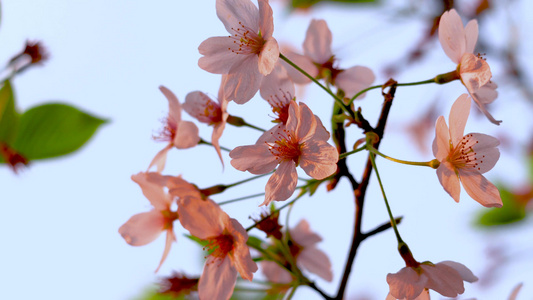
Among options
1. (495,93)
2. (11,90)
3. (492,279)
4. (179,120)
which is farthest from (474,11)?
(11,90)

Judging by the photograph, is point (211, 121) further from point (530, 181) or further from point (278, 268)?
point (530, 181)

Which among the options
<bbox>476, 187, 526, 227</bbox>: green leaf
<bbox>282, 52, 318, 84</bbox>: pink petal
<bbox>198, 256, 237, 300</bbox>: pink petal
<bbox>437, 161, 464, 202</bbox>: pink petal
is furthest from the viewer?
<bbox>476, 187, 526, 227</bbox>: green leaf

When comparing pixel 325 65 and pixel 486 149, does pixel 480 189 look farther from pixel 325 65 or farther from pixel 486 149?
pixel 325 65

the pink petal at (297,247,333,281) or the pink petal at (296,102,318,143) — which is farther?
the pink petal at (297,247,333,281)

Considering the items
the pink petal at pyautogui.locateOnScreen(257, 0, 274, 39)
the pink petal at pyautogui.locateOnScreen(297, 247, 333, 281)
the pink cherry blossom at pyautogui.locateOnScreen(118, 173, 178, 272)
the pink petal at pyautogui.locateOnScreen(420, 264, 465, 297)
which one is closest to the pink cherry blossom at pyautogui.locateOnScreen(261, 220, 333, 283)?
the pink petal at pyautogui.locateOnScreen(297, 247, 333, 281)

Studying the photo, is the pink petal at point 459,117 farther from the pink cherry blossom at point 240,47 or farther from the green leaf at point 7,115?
the green leaf at point 7,115

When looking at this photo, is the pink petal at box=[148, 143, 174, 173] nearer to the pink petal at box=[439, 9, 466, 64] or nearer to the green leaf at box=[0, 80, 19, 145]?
the green leaf at box=[0, 80, 19, 145]

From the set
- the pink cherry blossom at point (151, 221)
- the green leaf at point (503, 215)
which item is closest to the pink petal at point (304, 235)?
the pink cherry blossom at point (151, 221)
